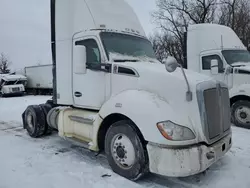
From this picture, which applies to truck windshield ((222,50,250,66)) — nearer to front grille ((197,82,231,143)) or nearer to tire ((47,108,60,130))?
front grille ((197,82,231,143))

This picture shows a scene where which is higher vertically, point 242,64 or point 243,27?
point 243,27

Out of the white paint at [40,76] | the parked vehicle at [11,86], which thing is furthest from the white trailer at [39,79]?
the parked vehicle at [11,86]

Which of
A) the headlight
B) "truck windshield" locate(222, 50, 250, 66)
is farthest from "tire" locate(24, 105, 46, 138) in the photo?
"truck windshield" locate(222, 50, 250, 66)

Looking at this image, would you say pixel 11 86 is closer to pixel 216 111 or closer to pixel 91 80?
pixel 91 80

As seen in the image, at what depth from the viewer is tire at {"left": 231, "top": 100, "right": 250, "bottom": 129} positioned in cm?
797

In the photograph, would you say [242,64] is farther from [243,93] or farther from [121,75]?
[121,75]

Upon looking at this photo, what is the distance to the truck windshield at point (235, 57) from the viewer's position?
28.6ft

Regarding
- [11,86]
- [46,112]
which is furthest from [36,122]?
[11,86]

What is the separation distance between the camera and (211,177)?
428cm

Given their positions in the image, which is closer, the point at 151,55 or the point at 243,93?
the point at 151,55

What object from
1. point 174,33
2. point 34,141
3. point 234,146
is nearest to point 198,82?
point 234,146

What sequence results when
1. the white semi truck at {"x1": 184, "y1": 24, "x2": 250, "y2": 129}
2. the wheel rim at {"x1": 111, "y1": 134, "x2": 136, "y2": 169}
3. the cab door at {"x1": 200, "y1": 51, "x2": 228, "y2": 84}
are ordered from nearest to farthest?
the wheel rim at {"x1": 111, "y1": 134, "x2": 136, "y2": 169}, the white semi truck at {"x1": 184, "y1": 24, "x2": 250, "y2": 129}, the cab door at {"x1": 200, "y1": 51, "x2": 228, "y2": 84}

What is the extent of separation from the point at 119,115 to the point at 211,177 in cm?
192

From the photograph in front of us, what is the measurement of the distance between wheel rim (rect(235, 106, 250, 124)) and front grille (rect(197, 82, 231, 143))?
4.05 metres
